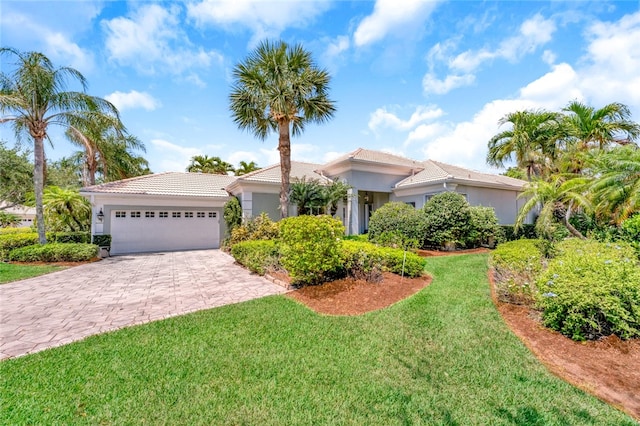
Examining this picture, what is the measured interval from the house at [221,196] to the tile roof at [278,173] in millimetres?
60

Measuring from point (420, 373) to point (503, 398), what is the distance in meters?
0.90

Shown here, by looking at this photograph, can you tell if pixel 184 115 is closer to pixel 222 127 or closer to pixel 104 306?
pixel 222 127

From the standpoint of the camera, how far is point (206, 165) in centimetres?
3212

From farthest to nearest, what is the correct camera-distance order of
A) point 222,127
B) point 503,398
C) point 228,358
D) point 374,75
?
point 222,127 < point 374,75 < point 228,358 < point 503,398

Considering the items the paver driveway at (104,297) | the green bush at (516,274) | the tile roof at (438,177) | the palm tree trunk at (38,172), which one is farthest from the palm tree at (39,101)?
the green bush at (516,274)

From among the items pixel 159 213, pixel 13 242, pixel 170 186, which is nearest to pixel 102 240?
pixel 159 213

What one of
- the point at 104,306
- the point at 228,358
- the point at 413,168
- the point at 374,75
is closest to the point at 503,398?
the point at 228,358

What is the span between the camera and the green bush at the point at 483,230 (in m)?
12.6

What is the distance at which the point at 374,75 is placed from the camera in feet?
38.3

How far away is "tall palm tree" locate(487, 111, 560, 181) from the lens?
1588 cm

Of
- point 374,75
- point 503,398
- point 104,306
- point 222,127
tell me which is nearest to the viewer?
point 503,398

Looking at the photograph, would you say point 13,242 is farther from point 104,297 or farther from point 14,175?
point 14,175

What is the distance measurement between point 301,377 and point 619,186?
1133cm

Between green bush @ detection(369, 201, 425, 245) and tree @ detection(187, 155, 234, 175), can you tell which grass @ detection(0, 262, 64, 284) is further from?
tree @ detection(187, 155, 234, 175)
